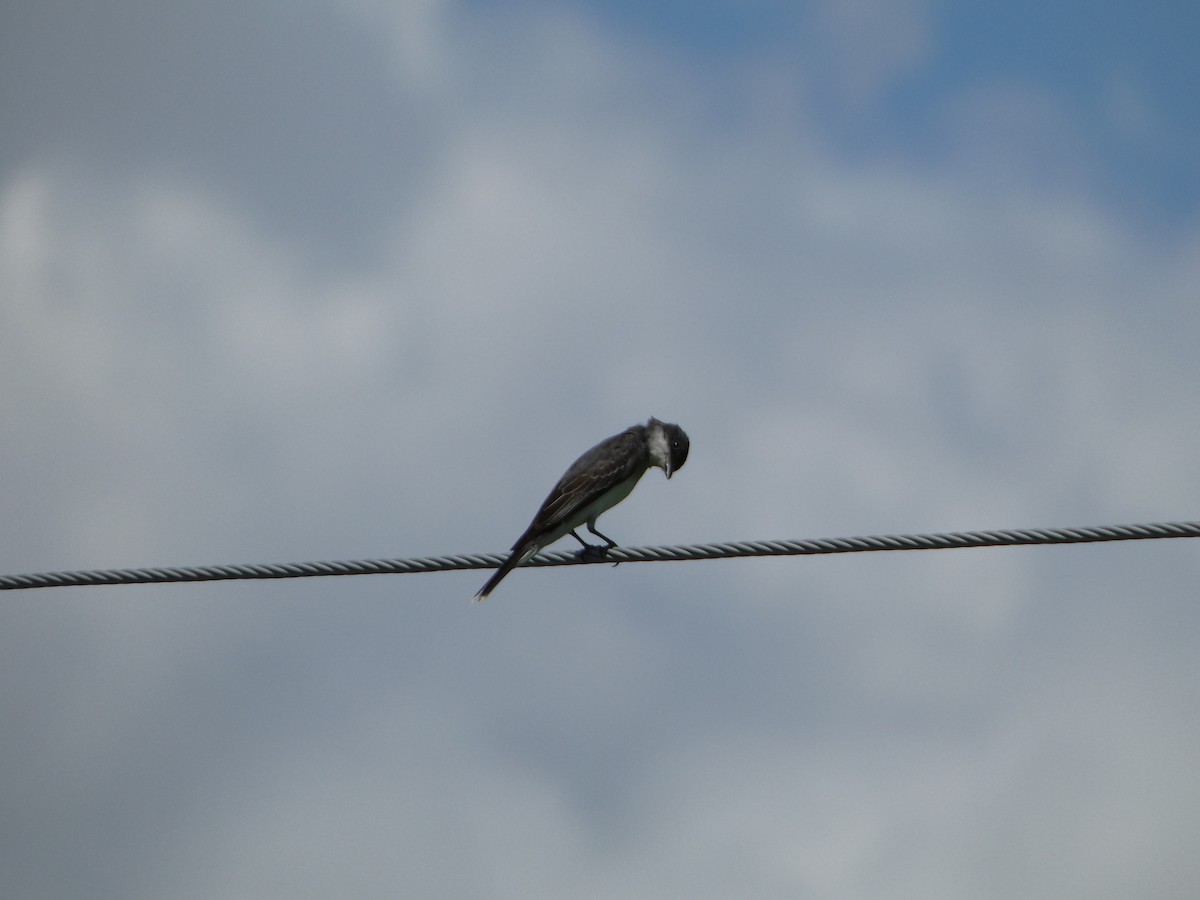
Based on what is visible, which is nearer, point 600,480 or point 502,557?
point 502,557

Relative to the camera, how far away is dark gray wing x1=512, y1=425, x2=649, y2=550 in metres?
12.0

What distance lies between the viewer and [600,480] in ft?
41.6

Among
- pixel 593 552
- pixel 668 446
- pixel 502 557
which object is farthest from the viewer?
pixel 668 446

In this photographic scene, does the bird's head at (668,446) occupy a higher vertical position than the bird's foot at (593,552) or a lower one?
higher

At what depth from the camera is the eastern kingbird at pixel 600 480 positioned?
11945 millimetres

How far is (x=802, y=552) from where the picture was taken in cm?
844

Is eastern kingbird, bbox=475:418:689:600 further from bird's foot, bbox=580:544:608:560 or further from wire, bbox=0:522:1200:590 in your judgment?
wire, bbox=0:522:1200:590

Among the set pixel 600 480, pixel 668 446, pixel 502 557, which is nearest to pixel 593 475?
pixel 600 480

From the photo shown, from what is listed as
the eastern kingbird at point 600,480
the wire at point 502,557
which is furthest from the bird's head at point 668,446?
the wire at point 502,557

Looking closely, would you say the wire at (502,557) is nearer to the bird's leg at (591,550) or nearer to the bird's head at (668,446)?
the bird's leg at (591,550)

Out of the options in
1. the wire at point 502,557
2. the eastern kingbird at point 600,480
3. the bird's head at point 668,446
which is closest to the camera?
the wire at point 502,557

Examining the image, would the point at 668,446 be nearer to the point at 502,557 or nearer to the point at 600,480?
the point at 600,480

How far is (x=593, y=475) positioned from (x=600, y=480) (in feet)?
0.26

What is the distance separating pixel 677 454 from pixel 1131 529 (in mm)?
6059
